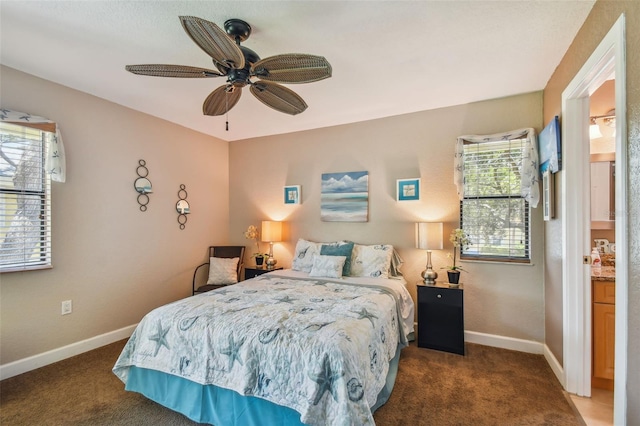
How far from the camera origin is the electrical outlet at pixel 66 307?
271cm

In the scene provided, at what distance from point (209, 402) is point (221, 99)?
6.69 feet

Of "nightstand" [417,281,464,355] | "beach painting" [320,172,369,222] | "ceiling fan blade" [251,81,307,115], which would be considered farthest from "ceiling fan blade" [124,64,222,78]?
"nightstand" [417,281,464,355]

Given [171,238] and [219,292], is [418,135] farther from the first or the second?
[171,238]

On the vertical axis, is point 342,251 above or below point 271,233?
below

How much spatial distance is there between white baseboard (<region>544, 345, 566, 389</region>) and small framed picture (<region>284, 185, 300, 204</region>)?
3.14 meters

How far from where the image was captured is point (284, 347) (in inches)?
62.3

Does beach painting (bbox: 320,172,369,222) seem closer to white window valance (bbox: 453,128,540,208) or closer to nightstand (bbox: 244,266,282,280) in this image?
nightstand (bbox: 244,266,282,280)

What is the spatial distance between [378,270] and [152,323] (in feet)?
7.04

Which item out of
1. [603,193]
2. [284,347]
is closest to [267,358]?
[284,347]

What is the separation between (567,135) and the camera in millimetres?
2131

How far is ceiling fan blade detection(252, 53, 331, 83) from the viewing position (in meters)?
1.57

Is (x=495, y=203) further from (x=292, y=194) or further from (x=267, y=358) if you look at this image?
(x=267, y=358)

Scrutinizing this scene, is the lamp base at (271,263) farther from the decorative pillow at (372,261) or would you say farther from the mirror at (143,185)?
the mirror at (143,185)

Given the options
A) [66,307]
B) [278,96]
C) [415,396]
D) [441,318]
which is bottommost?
[415,396]
